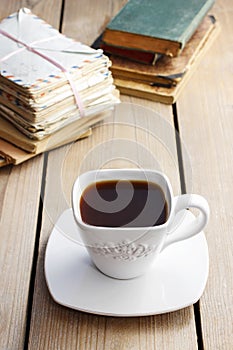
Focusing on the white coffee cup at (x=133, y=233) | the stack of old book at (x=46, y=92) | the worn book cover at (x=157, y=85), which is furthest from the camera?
the worn book cover at (x=157, y=85)

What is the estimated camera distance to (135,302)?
2.55 feet

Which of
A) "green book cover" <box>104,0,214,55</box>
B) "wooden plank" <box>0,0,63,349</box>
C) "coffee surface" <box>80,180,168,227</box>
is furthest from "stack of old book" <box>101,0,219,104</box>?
"coffee surface" <box>80,180,168,227</box>

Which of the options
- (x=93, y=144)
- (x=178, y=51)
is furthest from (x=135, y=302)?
Result: (x=178, y=51)

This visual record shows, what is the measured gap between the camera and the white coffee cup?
73 centimetres

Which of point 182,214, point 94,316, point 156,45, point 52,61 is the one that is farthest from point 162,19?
point 94,316

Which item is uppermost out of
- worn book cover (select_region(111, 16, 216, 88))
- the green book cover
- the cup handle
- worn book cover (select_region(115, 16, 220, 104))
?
the cup handle

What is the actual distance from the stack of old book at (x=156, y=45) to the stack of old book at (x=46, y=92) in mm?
96

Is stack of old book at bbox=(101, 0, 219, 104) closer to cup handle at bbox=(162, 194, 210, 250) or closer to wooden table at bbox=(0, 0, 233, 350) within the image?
wooden table at bbox=(0, 0, 233, 350)

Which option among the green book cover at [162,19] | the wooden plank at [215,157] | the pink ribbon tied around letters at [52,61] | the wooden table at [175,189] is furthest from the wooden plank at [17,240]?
the green book cover at [162,19]

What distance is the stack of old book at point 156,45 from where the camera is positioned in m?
1.20

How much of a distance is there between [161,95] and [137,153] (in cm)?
26

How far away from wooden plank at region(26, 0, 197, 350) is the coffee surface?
2.6 inches

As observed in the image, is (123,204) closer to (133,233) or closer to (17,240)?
(133,233)

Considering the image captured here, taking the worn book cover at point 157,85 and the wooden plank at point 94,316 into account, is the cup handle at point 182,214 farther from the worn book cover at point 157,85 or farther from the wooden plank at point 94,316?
the worn book cover at point 157,85
